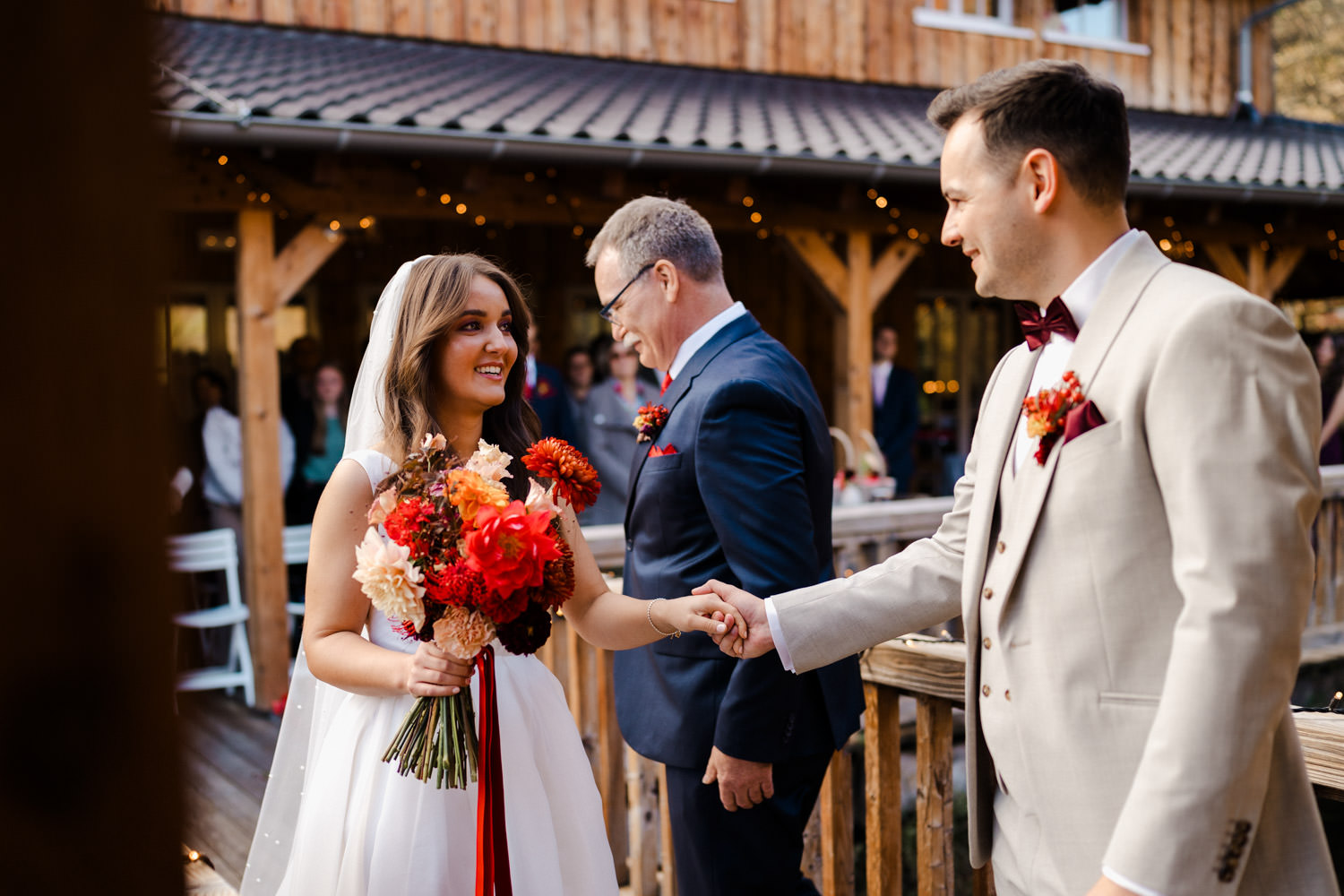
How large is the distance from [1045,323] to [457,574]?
110 cm

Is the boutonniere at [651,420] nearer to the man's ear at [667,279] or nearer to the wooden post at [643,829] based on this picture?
the man's ear at [667,279]

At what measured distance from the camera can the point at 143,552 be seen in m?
0.68

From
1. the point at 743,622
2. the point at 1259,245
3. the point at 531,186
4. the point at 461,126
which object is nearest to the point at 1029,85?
the point at 743,622

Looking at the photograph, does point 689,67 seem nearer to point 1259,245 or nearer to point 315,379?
point 315,379

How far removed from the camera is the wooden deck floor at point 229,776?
14.5 ft

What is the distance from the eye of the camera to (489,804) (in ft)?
6.86

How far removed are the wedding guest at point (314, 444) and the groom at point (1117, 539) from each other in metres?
6.29

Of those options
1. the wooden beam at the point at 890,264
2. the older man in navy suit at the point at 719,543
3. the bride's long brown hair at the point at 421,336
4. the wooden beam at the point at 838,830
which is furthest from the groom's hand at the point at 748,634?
the wooden beam at the point at 890,264

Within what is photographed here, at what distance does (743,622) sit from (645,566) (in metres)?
0.50

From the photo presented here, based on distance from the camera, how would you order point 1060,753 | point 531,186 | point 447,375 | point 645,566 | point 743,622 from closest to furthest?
point 1060,753
point 743,622
point 447,375
point 645,566
point 531,186

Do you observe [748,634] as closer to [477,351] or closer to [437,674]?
[437,674]

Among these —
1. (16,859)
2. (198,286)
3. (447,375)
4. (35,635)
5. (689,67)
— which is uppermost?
(689,67)

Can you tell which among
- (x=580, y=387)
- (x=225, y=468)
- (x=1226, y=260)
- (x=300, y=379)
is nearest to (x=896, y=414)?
(x=580, y=387)

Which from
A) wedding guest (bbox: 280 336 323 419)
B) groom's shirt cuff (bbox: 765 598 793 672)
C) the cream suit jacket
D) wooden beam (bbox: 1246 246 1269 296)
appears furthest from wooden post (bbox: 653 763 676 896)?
wooden beam (bbox: 1246 246 1269 296)
